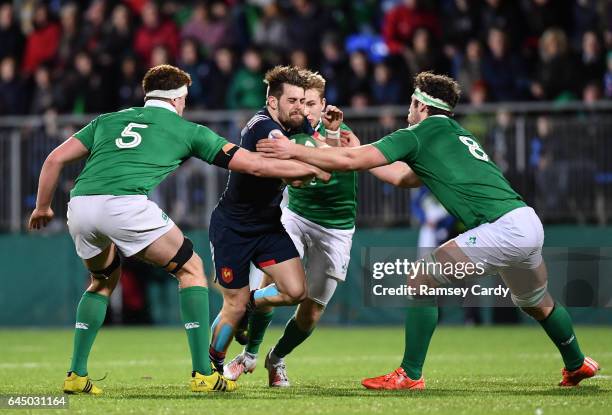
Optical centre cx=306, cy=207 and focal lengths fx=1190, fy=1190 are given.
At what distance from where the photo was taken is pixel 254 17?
19656 millimetres

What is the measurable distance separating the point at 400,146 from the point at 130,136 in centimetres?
186

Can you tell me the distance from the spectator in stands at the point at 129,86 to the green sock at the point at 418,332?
10494mm

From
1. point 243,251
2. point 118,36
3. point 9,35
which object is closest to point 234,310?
point 243,251

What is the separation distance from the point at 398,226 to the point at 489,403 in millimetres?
9592

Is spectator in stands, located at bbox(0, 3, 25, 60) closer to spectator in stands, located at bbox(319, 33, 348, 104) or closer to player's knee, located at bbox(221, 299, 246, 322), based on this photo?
spectator in stands, located at bbox(319, 33, 348, 104)

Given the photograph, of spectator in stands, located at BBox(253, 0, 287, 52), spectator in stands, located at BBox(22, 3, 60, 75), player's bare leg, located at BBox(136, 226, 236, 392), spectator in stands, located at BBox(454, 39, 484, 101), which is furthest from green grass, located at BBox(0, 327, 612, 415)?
spectator in stands, located at BBox(22, 3, 60, 75)

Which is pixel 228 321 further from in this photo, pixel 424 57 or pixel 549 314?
pixel 424 57

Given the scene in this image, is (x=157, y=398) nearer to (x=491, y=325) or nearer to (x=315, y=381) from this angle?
(x=315, y=381)

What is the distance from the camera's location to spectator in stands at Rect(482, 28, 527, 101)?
1677 cm

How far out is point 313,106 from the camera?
31.0 feet

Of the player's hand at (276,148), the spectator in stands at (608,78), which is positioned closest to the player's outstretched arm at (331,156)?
the player's hand at (276,148)

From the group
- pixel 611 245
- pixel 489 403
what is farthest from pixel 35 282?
pixel 489 403

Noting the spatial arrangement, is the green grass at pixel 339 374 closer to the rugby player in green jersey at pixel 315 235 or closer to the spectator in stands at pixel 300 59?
the rugby player in green jersey at pixel 315 235

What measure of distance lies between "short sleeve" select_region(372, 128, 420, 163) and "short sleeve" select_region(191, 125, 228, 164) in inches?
43.2
